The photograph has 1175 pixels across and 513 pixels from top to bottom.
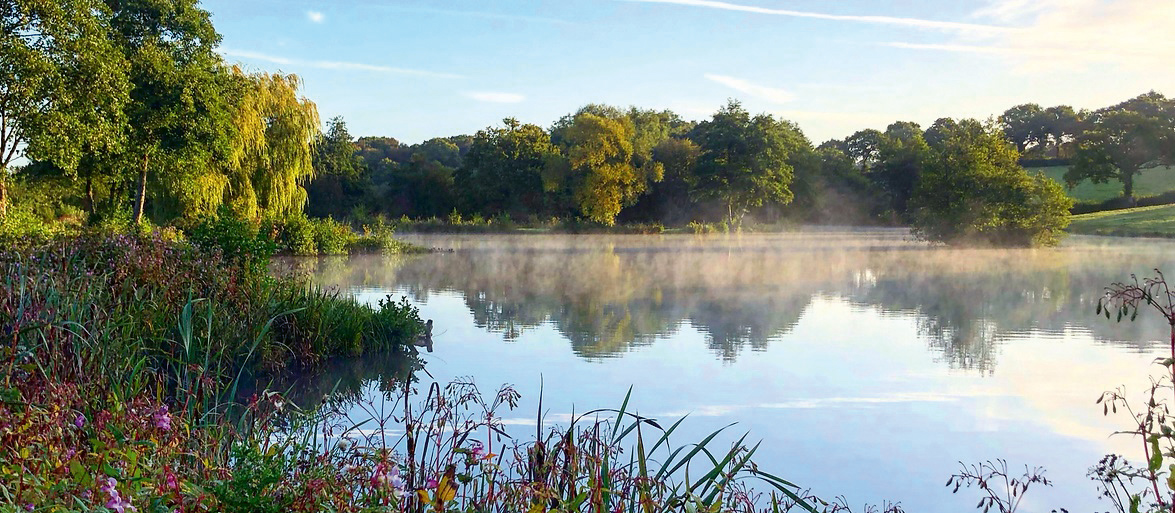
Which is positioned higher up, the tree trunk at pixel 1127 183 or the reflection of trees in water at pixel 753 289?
the tree trunk at pixel 1127 183

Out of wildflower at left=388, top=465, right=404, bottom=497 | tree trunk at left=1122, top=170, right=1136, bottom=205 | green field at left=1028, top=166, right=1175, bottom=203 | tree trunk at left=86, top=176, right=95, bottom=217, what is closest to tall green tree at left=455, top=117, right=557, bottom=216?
tree trunk at left=86, top=176, right=95, bottom=217

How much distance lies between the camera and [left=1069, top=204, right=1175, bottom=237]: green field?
108 ft

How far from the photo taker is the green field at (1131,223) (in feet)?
108

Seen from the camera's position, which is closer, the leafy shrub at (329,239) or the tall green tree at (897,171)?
the leafy shrub at (329,239)

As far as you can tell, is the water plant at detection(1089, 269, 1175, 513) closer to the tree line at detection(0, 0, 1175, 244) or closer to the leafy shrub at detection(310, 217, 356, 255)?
the tree line at detection(0, 0, 1175, 244)

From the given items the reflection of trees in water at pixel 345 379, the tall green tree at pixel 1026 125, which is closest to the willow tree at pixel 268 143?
the reflection of trees in water at pixel 345 379

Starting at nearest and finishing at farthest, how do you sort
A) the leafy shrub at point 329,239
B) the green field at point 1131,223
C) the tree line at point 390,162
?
1. the tree line at point 390,162
2. the leafy shrub at point 329,239
3. the green field at point 1131,223

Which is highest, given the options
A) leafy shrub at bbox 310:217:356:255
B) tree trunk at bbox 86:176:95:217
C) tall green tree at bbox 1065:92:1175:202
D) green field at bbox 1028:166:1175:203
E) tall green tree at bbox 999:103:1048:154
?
tall green tree at bbox 999:103:1048:154

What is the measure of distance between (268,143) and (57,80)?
5.65 metres

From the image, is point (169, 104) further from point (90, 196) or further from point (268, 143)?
point (90, 196)

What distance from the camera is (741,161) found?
41125mm

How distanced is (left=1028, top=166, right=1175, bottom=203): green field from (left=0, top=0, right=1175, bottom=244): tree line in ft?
3.85

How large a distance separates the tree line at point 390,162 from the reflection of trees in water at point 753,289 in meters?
3.03

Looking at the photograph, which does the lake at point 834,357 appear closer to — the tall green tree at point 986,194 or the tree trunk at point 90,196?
the tall green tree at point 986,194
